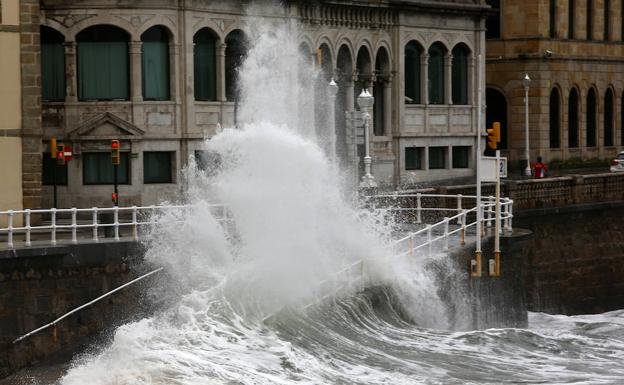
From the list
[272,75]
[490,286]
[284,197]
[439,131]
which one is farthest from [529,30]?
[284,197]

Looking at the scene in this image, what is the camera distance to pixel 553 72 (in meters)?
74.5

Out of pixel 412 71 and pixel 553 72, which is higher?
pixel 553 72

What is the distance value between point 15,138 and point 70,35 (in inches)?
283

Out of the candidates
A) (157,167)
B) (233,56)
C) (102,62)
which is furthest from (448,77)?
(102,62)

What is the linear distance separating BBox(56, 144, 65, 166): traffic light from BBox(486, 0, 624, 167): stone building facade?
87.4ft

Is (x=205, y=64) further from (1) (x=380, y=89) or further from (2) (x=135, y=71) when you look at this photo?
(1) (x=380, y=89)

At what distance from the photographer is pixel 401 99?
63.5m

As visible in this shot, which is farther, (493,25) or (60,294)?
(493,25)

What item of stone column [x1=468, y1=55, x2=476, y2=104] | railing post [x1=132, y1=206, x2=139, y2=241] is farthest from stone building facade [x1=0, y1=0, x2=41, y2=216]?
stone column [x1=468, y1=55, x2=476, y2=104]

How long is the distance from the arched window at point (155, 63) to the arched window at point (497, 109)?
24409mm

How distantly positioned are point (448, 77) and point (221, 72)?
44.5 ft

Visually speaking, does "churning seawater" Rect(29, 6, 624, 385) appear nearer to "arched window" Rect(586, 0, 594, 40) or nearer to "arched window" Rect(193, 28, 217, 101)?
"arched window" Rect(193, 28, 217, 101)

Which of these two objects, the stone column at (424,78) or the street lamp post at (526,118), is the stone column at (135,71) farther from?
the street lamp post at (526,118)

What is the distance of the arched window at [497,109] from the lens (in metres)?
74.9
